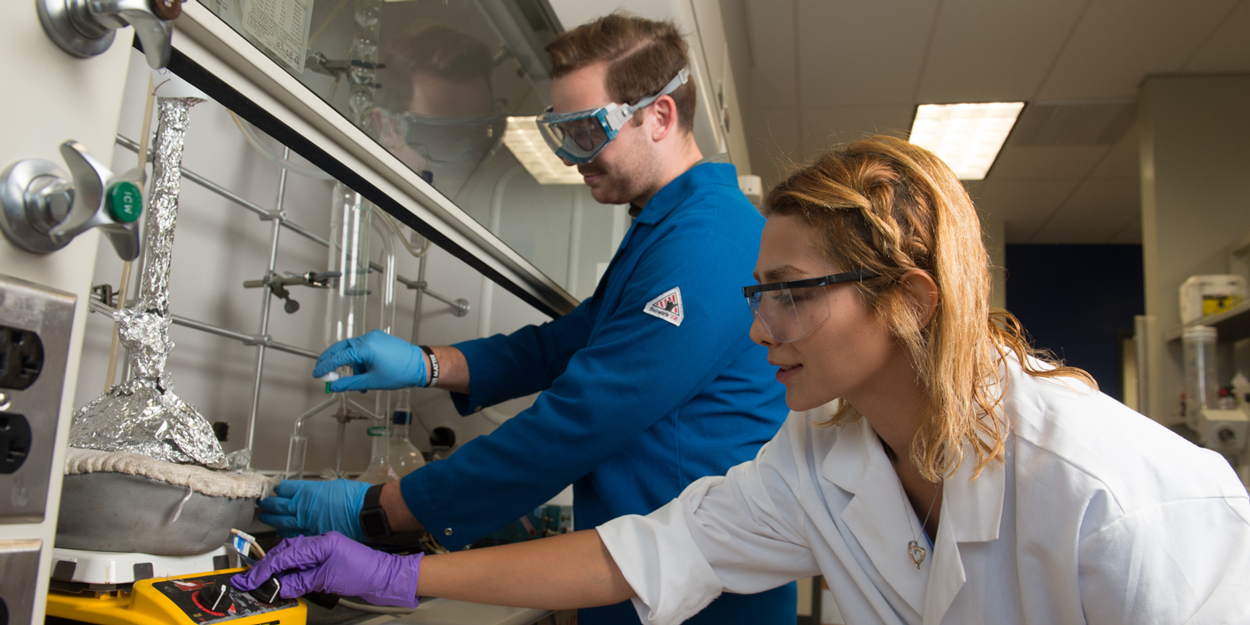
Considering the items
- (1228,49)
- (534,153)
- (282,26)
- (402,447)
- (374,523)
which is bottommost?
(374,523)

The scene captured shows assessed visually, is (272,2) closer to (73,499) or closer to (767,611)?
(73,499)

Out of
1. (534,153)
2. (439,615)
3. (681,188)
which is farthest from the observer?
(534,153)

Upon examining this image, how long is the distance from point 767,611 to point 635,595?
271 mm

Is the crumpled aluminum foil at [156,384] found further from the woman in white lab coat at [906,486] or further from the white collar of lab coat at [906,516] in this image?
the white collar of lab coat at [906,516]

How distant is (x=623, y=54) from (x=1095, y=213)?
18.8 feet

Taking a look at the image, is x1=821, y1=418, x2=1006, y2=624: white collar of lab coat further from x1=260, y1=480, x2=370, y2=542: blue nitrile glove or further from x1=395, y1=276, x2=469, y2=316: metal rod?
x1=395, y1=276, x2=469, y2=316: metal rod

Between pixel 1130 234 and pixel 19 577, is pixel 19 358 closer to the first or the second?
pixel 19 577

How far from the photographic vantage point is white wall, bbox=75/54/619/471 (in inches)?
56.6

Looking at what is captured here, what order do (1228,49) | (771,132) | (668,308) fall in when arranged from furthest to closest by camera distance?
(771,132) < (1228,49) < (668,308)

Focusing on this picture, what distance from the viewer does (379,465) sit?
151 cm

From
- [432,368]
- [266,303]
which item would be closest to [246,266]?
[266,303]

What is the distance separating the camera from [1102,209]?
5859 millimetres

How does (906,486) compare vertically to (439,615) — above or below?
above

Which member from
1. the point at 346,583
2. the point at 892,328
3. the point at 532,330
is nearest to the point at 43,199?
the point at 346,583
